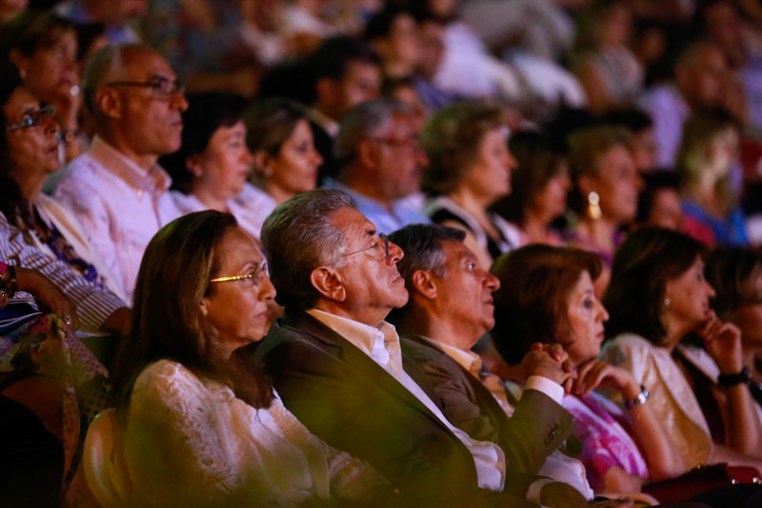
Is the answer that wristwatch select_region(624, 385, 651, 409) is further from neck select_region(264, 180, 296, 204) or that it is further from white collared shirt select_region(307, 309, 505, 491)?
neck select_region(264, 180, 296, 204)

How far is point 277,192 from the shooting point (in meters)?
5.51

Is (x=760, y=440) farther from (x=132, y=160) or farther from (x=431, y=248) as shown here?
(x=132, y=160)

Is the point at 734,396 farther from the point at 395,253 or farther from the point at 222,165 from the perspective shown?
the point at 222,165

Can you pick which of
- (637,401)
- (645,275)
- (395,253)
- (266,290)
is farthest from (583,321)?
(266,290)

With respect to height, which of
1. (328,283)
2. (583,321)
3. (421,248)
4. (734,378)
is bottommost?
(734,378)

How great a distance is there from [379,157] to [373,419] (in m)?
2.51

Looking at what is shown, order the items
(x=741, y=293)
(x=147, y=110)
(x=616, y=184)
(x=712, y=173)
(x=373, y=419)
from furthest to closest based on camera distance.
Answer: (x=712, y=173)
(x=616, y=184)
(x=741, y=293)
(x=147, y=110)
(x=373, y=419)

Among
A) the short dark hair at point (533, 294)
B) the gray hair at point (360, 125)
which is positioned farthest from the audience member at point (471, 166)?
the short dark hair at point (533, 294)

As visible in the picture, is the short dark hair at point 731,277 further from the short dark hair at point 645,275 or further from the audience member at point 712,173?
the audience member at point 712,173

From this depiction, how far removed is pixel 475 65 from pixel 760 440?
4.78 metres

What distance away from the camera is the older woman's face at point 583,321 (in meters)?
4.30

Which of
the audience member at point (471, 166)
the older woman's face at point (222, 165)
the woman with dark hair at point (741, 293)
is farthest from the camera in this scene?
the audience member at point (471, 166)

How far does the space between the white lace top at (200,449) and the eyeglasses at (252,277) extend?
10.1 inches

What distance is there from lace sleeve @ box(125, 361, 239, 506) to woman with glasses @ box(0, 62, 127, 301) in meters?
1.22
